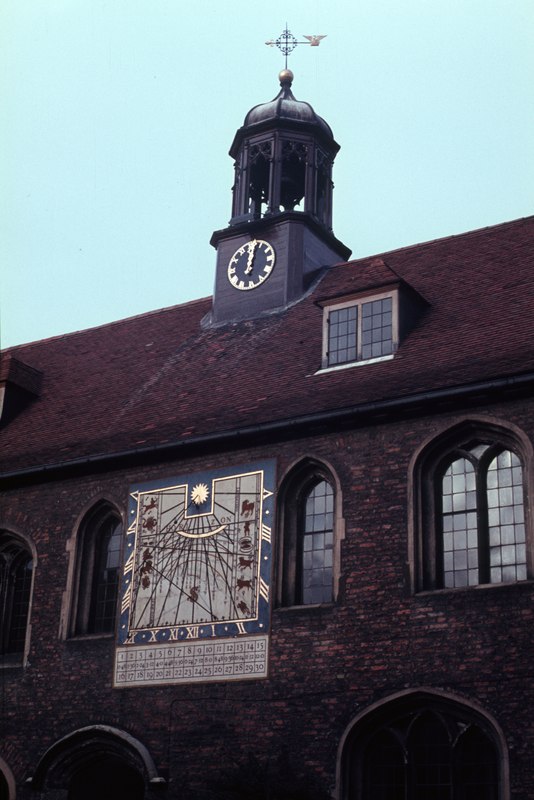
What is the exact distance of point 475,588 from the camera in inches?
624

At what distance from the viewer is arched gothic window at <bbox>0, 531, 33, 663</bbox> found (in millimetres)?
20219

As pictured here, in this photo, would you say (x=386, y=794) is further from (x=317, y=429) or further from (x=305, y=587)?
(x=317, y=429)

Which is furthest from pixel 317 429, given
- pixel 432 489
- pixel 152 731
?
pixel 152 731

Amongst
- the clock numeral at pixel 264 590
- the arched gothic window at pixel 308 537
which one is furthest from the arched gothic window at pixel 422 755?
the clock numeral at pixel 264 590

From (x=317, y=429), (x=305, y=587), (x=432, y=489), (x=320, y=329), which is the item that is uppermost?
(x=320, y=329)

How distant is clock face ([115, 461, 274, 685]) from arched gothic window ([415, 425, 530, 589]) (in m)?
2.45

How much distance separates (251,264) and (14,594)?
7.71m

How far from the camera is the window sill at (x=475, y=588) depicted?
51.1 feet

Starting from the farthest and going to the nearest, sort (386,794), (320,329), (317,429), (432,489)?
(320,329), (317,429), (432,489), (386,794)

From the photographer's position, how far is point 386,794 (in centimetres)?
1591

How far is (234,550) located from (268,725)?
8.69 ft

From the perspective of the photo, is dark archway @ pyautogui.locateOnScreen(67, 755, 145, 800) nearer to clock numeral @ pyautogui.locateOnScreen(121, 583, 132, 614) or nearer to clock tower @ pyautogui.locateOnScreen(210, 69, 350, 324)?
clock numeral @ pyautogui.locateOnScreen(121, 583, 132, 614)

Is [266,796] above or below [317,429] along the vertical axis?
below

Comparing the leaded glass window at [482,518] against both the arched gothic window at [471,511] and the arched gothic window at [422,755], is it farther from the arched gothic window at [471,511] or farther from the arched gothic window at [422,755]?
the arched gothic window at [422,755]
